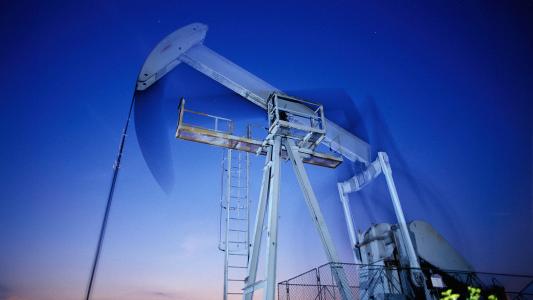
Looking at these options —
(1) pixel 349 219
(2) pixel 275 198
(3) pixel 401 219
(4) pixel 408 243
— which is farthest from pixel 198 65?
A: (4) pixel 408 243

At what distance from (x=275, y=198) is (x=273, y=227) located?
770mm

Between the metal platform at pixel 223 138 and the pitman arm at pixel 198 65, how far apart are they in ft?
4.24

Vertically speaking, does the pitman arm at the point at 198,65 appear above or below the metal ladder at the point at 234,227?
above

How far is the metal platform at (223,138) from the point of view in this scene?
25.9 feet

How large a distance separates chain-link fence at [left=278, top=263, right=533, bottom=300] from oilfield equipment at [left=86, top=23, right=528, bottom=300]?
33 mm

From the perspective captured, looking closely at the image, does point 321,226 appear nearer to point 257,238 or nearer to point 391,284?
point 257,238

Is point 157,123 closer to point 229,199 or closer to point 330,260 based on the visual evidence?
point 229,199

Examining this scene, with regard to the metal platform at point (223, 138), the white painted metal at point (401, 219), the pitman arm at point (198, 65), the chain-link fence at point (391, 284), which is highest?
the pitman arm at point (198, 65)

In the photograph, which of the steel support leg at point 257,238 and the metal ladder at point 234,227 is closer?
the steel support leg at point 257,238

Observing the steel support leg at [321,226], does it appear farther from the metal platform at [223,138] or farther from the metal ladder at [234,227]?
the metal ladder at [234,227]

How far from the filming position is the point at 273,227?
707 centimetres

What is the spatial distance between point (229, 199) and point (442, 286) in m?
6.86

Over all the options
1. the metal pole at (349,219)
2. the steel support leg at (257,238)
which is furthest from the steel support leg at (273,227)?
the metal pole at (349,219)

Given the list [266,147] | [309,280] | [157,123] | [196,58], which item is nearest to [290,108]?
[266,147]
